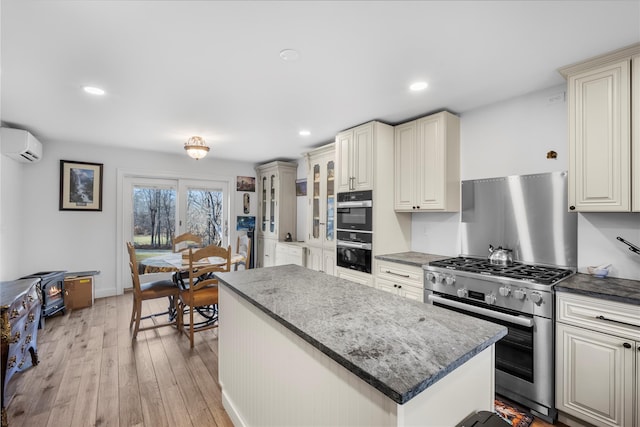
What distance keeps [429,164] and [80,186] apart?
493cm

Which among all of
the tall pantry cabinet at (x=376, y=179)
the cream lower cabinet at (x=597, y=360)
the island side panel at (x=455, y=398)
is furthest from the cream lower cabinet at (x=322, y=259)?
the island side panel at (x=455, y=398)

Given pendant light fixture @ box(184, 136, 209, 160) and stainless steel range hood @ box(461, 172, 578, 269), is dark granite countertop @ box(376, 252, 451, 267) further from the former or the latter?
pendant light fixture @ box(184, 136, 209, 160)

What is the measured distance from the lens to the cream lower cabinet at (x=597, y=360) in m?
1.61

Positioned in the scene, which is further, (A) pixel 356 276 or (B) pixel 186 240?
(B) pixel 186 240

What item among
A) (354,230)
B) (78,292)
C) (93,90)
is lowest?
(78,292)

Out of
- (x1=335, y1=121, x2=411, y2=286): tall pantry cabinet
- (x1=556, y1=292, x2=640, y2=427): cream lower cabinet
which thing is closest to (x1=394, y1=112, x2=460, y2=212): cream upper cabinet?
(x1=335, y1=121, x2=411, y2=286): tall pantry cabinet

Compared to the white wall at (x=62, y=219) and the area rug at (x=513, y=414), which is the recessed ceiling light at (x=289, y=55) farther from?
the white wall at (x=62, y=219)

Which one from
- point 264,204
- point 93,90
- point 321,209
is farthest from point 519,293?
point 264,204

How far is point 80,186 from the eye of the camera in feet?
14.3

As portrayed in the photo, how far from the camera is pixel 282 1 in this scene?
1.46 metres

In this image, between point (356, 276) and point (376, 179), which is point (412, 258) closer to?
point (356, 276)

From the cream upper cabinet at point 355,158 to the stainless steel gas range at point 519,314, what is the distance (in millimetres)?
1378

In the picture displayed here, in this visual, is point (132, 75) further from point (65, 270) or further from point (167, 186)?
point (65, 270)

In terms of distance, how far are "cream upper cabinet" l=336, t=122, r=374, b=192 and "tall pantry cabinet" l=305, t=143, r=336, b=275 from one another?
14.8 inches
